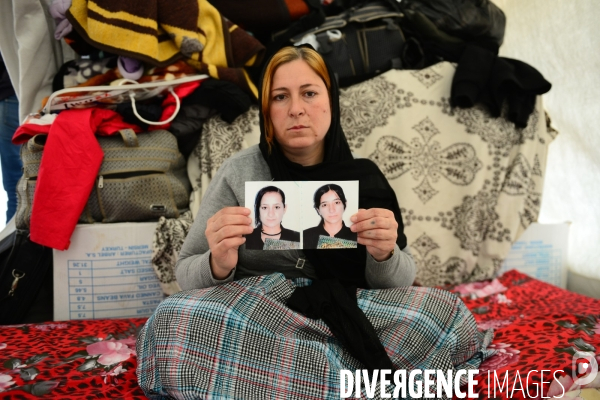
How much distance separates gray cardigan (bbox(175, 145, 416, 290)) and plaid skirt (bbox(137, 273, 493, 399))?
7 centimetres

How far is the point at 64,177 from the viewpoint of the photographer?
67.1 inches

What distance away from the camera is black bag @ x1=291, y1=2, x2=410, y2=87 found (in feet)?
6.93

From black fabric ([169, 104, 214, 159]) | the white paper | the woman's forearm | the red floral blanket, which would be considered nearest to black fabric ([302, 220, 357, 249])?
the woman's forearm

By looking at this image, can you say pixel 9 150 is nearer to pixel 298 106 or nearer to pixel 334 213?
pixel 298 106

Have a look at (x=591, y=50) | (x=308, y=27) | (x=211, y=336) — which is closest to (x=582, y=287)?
(x=591, y=50)

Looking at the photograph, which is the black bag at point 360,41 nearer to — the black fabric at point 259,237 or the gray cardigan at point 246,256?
the gray cardigan at point 246,256

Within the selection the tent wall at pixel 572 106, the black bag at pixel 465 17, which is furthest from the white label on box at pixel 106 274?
the tent wall at pixel 572 106

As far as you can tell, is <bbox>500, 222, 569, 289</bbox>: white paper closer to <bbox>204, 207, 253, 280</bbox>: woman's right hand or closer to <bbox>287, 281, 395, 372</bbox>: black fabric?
<bbox>287, 281, 395, 372</bbox>: black fabric

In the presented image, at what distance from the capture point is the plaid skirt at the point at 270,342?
1036 millimetres

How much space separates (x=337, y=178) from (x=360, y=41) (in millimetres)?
1051

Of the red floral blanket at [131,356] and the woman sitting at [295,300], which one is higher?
the woman sitting at [295,300]

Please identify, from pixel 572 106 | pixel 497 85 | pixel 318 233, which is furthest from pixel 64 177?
pixel 572 106

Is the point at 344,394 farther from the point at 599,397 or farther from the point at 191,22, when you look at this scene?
the point at 191,22

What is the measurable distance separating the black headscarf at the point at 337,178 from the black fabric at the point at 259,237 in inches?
6.3
